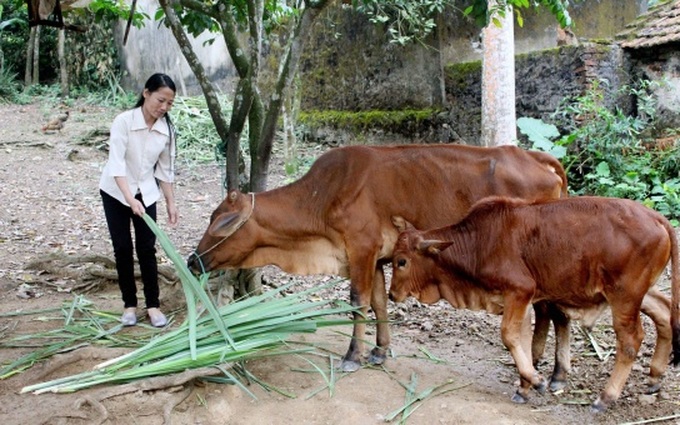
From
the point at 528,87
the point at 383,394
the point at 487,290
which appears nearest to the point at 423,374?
the point at 383,394

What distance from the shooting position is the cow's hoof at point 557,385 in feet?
16.1

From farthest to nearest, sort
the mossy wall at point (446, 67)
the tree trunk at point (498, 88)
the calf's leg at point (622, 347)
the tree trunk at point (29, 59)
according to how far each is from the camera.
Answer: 1. the tree trunk at point (29, 59)
2. the mossy wall at point (446, 67)
3. the tree trunk at point (498, 88)
4. the calf's leg at point (622, 347)

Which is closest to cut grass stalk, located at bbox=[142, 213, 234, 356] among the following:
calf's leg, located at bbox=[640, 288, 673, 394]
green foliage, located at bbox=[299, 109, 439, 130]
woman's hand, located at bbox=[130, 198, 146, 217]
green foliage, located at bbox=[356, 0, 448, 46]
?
woman's hand, located at bbox=[130, 198, 146, 217]

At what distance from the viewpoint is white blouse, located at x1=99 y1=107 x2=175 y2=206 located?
518 cm

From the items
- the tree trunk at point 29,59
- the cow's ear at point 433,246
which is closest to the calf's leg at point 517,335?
the cow's ear at point 433,246

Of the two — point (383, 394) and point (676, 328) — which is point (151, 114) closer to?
point (383, 394)

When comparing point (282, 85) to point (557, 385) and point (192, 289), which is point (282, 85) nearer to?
point (192, 289)

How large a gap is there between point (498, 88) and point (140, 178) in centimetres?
590

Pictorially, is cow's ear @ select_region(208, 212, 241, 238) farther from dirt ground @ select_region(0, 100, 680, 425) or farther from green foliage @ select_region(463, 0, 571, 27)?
green foliage @ select_region(463, 0, 571, 27)

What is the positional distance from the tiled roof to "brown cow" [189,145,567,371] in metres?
6.23

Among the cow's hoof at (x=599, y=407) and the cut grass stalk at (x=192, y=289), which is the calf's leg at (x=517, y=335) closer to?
the cow's hoof at (x=599, y=407)

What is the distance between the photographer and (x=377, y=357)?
17.4 ft

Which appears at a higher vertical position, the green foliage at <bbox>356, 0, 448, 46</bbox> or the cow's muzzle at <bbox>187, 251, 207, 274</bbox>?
the green foliage at <bbox>356, 0, 448, 46</bbox>

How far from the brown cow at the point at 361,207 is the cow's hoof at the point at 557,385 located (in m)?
1.11
